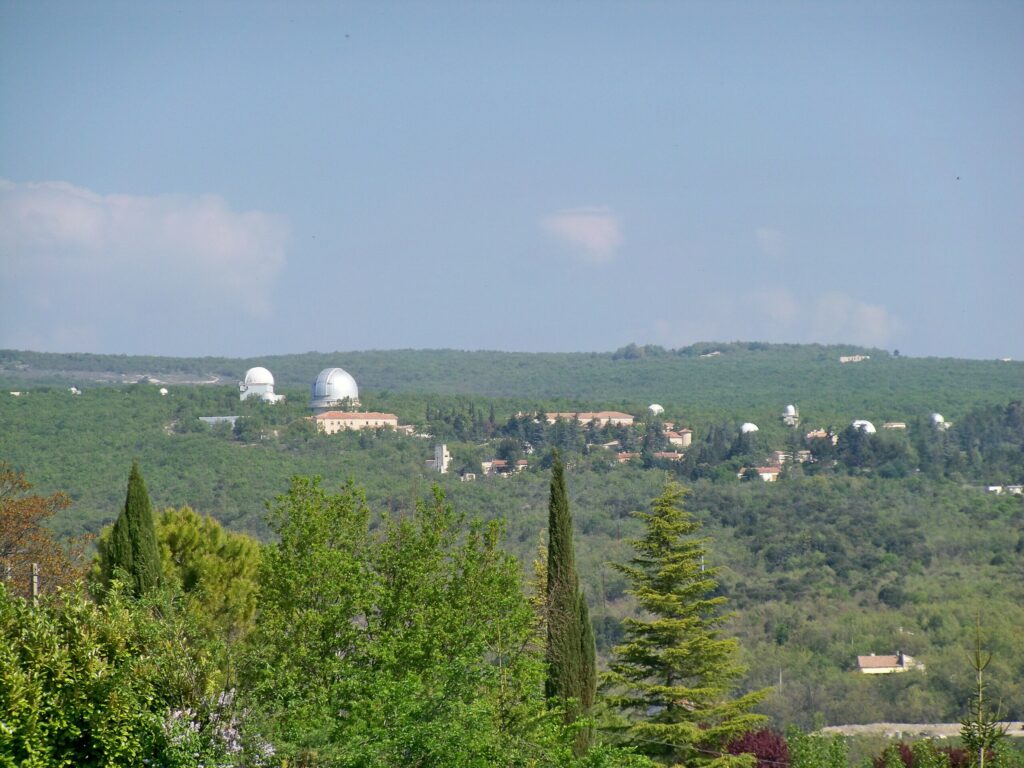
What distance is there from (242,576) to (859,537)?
3328 centimetres

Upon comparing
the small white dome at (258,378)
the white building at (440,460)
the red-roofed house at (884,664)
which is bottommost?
the red-roofed house at (884,664)

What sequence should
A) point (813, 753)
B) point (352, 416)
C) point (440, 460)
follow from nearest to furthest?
point (813, 753), point (440, 460), point (352, 416)

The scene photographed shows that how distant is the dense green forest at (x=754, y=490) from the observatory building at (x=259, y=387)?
3.52 feet

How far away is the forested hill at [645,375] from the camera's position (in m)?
99.3

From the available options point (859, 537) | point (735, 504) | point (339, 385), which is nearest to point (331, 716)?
point (859, 537)

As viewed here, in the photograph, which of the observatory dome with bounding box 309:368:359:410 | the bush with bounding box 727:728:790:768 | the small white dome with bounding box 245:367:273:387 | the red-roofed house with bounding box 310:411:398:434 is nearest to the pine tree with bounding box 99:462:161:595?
the bush with bounding box 727:728:790:768

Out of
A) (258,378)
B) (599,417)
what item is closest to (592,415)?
(599,417)

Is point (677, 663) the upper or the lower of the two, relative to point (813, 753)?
upper

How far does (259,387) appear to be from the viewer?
268ft

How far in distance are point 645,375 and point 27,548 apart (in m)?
108

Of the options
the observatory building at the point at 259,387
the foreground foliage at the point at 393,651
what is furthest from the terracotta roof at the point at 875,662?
the observatory building at the point at 259,387

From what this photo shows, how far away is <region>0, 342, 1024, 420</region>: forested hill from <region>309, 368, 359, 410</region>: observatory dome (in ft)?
53.2

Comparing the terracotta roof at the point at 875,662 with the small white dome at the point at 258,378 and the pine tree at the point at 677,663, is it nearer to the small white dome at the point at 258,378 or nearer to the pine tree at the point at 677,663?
the pine tree at the point at 677,663

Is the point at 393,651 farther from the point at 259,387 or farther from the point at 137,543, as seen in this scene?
the point at 259,387
